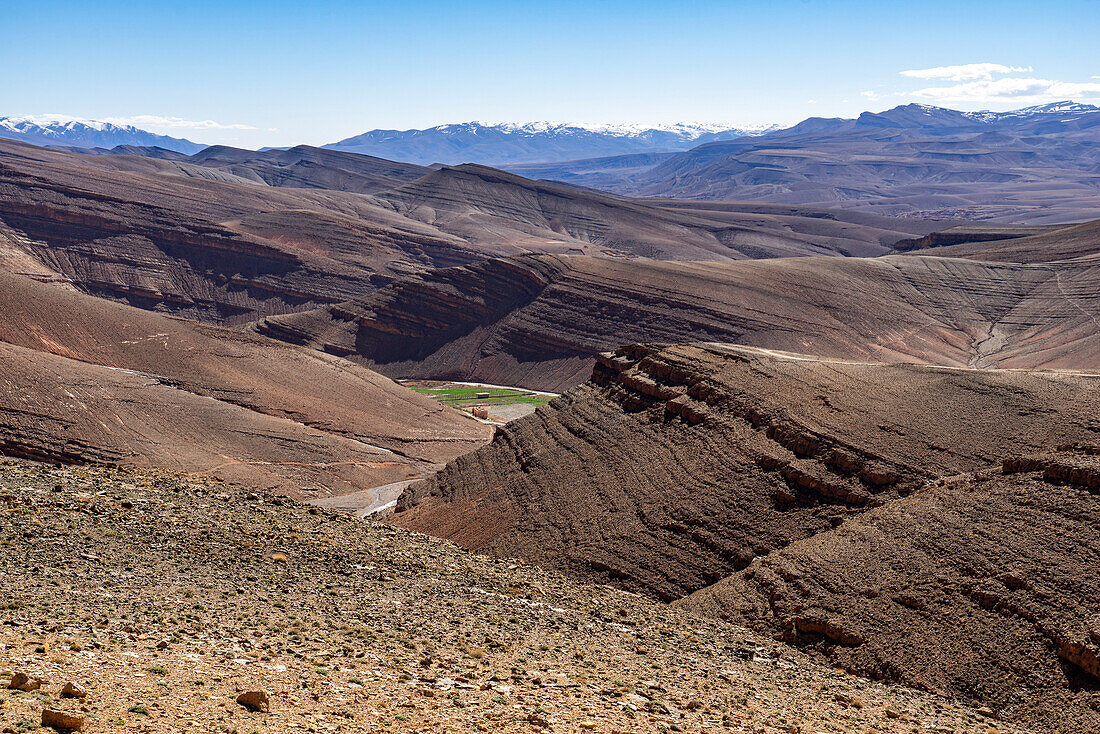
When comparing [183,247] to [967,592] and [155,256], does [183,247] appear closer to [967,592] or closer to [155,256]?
[155,256]

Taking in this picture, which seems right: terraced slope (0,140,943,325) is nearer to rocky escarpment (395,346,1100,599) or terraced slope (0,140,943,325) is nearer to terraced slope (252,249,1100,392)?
terraced slope (252,249,1100,392)

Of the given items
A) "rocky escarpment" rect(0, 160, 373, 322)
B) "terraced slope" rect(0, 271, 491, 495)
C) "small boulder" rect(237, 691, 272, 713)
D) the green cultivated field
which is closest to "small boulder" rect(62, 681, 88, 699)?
"small boulder" rect(237, 691, 272, 713)

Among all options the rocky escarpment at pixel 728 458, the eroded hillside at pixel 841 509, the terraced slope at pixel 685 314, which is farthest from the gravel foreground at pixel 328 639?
the terraced slope at pixel 685 314

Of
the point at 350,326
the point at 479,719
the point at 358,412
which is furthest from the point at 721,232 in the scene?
the point at 479,719

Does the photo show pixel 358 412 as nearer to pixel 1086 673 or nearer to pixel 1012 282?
pixel 1086 673

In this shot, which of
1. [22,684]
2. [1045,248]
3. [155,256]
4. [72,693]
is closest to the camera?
[72,693]

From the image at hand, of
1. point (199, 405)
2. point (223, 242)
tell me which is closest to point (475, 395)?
point (199, 405)

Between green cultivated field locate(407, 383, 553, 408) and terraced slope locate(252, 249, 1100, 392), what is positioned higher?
terraced slope locate(252, 249, 1100, 392)
